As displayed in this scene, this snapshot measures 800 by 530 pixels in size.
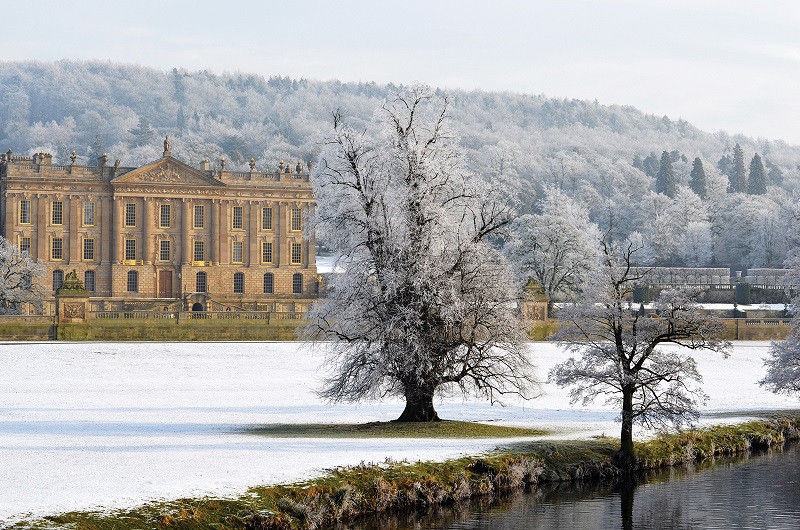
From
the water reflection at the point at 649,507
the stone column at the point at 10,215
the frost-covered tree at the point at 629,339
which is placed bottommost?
the water reflection at the point at 649,507

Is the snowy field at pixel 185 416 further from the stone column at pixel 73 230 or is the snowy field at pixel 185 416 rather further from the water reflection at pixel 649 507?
the stone column at pixel 73 230

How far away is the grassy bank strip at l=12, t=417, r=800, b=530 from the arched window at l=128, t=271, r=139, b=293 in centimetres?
5907

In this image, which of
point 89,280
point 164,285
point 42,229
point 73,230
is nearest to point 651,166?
point 164,285

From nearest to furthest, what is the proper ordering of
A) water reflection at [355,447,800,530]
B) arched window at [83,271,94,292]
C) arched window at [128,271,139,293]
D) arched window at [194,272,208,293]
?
1. water reflection at [355,447,800,530]
2. arched window at [83,271,94,292]
3. arched window at [128,271,139,293]
4. arched window at [194,272,208,293]

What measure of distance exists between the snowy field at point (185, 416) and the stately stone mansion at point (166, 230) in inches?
1147

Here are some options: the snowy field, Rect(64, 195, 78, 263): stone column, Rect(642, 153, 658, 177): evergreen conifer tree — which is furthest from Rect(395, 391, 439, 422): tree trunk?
Rect(642, 153, 658, 177): evergreen conifer tree

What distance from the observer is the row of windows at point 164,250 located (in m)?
83.2

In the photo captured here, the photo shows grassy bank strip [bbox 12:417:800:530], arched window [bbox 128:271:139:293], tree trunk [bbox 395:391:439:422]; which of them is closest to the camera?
grassy bank strip [bbox 12:417:800:530]

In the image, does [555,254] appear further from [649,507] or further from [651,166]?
[651,166]

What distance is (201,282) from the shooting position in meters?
86.1

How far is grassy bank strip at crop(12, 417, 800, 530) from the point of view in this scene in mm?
19719

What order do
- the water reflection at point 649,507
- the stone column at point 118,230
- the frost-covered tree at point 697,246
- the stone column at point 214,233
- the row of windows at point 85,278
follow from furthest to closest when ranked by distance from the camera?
the frost-covered tree at point 697,246
the stone column at point 214,233
the stone column at point 118,230
the row of windows at point 85,278
the water reflection at point 649,507

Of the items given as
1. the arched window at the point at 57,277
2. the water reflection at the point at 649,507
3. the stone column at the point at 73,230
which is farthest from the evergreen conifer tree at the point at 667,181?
the water reflection at the point at 649,507

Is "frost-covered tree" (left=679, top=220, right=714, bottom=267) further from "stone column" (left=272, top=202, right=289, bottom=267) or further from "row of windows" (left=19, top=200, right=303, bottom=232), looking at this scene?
"stone column" (left=272, top=202, right=289, bottom=267)
